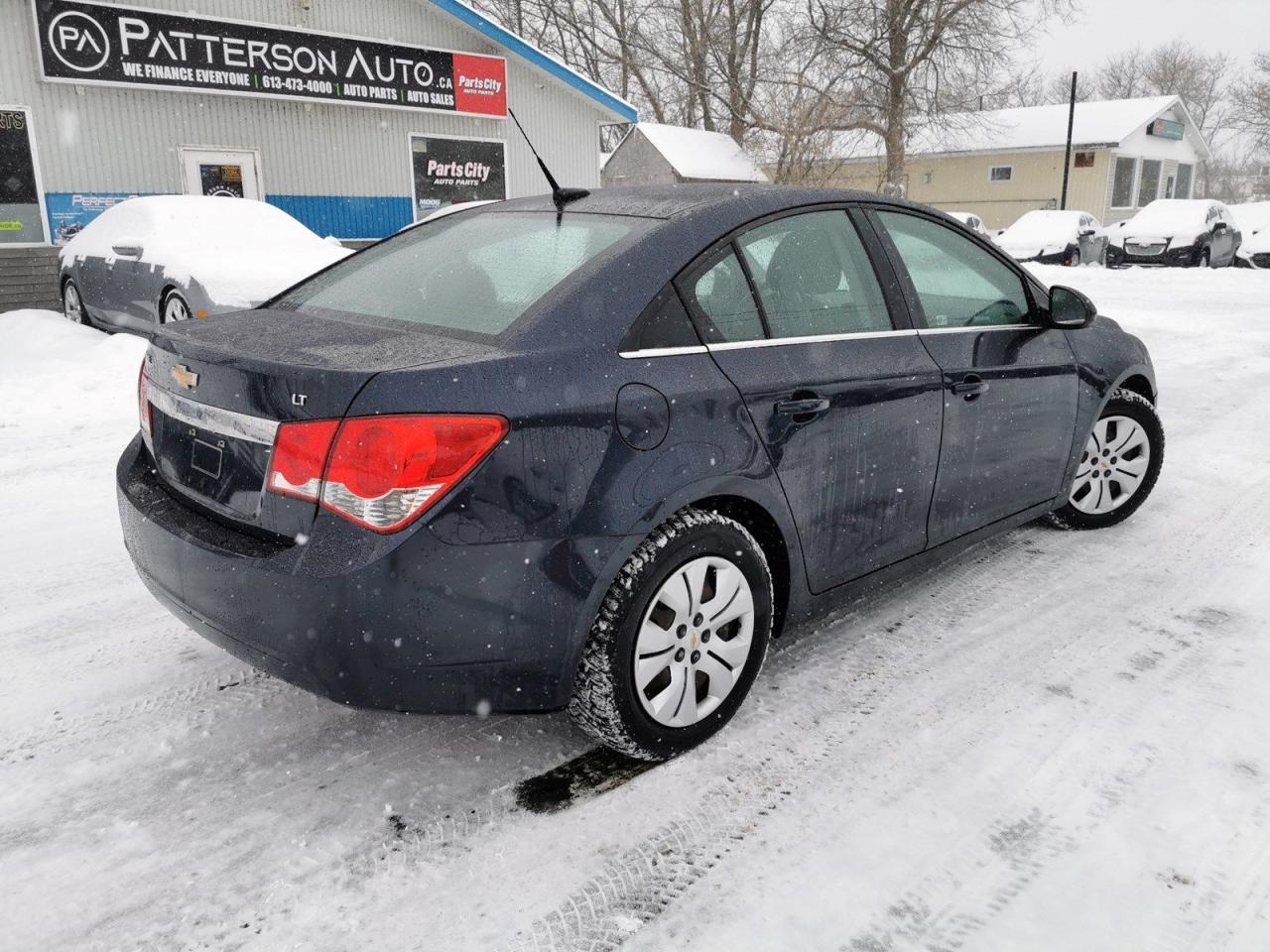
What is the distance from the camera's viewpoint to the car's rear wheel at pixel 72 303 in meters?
10.4

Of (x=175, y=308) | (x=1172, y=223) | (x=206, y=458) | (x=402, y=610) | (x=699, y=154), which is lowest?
(x=402, y=610)

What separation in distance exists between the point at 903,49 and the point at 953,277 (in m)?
32.5

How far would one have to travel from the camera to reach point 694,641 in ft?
8.57

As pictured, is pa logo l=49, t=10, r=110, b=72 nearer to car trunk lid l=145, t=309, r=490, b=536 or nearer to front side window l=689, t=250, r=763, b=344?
car trunk lid l=145, t=309, r=490, b=536

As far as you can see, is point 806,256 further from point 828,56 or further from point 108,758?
point 828,56

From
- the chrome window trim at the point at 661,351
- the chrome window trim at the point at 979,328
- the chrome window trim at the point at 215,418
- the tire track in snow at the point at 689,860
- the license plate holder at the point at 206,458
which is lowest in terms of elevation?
the tire track in snow at the point at 689,860

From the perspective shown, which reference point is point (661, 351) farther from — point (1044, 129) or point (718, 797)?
point (1044, 129)

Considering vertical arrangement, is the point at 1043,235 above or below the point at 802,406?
above

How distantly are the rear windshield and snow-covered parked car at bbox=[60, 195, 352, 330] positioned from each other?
531 cm

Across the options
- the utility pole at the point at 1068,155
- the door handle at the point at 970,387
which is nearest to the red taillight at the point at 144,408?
the door handle at the point at 970,387

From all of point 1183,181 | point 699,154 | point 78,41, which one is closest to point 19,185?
point 78,41

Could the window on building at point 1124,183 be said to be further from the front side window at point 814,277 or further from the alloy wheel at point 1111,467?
the front side window at point 814,277

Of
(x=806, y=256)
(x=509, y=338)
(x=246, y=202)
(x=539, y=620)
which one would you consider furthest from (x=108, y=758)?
(x=246, y=202)

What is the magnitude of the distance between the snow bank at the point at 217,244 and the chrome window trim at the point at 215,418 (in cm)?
585
